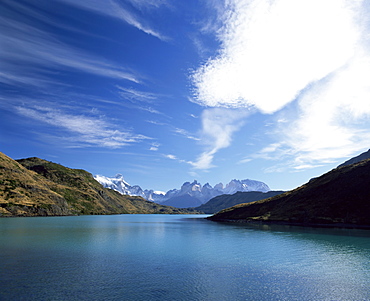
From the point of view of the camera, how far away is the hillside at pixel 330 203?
14225 centimetres

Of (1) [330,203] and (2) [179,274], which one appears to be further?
(1) [330,203]

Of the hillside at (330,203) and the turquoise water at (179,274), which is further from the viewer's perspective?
the hillside at (330,203)

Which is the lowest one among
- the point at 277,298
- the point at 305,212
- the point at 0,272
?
the point at 277,298

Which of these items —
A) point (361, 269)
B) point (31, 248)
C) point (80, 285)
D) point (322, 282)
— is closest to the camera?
point (80, 285)

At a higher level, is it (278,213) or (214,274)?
(278,213)

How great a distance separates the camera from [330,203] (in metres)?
157

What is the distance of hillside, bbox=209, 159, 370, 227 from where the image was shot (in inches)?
5600

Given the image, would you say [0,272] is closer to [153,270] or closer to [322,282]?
[153,270]

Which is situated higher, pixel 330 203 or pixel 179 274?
pixel 330 203

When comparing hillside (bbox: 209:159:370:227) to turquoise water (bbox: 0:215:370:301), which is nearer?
turquoise water (bbox: 0:215:370:301)

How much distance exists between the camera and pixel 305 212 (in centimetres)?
16212

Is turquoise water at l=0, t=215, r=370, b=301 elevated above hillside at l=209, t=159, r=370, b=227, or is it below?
below

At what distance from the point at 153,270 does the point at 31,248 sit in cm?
3603

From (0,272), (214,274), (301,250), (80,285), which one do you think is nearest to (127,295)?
(80,285)
